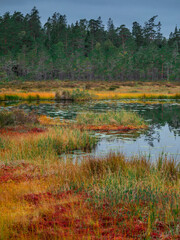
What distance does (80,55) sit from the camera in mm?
104312

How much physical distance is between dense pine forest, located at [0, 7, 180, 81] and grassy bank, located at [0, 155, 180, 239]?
78.3 m

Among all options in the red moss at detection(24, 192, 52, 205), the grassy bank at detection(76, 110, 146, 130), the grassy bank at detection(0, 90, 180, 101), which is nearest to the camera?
the red moss at detection(24, 192, 52, 205)

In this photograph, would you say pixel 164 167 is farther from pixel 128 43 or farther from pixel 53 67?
pixel 128 43

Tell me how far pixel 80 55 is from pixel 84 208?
332ft

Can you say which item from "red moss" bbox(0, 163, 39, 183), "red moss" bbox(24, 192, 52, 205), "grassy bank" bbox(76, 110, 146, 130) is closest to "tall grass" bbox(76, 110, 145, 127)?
"grassy bank" bbox(76, 110, 146, 130)

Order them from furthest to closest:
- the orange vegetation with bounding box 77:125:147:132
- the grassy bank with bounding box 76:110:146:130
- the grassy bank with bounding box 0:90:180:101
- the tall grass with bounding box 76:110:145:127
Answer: the grassy bank with bounding box 0:90:180:101
the tall grass with bounding box 76:110:145:127
the grassy bank with bounding box 76:110:146:130
the orange vegetation with bounding box 77:125:147:132

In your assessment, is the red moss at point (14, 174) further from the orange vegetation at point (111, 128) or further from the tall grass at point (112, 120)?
the tall grass at point (112, 120)

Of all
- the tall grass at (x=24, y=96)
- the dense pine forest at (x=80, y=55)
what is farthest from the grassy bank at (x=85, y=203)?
the dense pine forest at (x=80, y=55)

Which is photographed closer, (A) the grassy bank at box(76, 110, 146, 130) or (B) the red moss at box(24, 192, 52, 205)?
(B) the red moss at box(24, 192, 52, 205)

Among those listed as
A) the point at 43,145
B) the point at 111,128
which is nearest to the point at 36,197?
the point at 43,145

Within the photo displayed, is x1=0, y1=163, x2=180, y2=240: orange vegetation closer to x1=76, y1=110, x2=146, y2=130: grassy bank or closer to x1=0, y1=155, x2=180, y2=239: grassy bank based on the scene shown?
x1=0, y1=155, x2=180, y2=239: grassy bank

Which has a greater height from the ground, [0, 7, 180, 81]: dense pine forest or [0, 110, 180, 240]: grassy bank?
[0, 7, 180, 81]: dense pine forest

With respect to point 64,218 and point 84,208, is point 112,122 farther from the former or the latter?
point 64,218

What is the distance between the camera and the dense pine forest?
93.6 metres
